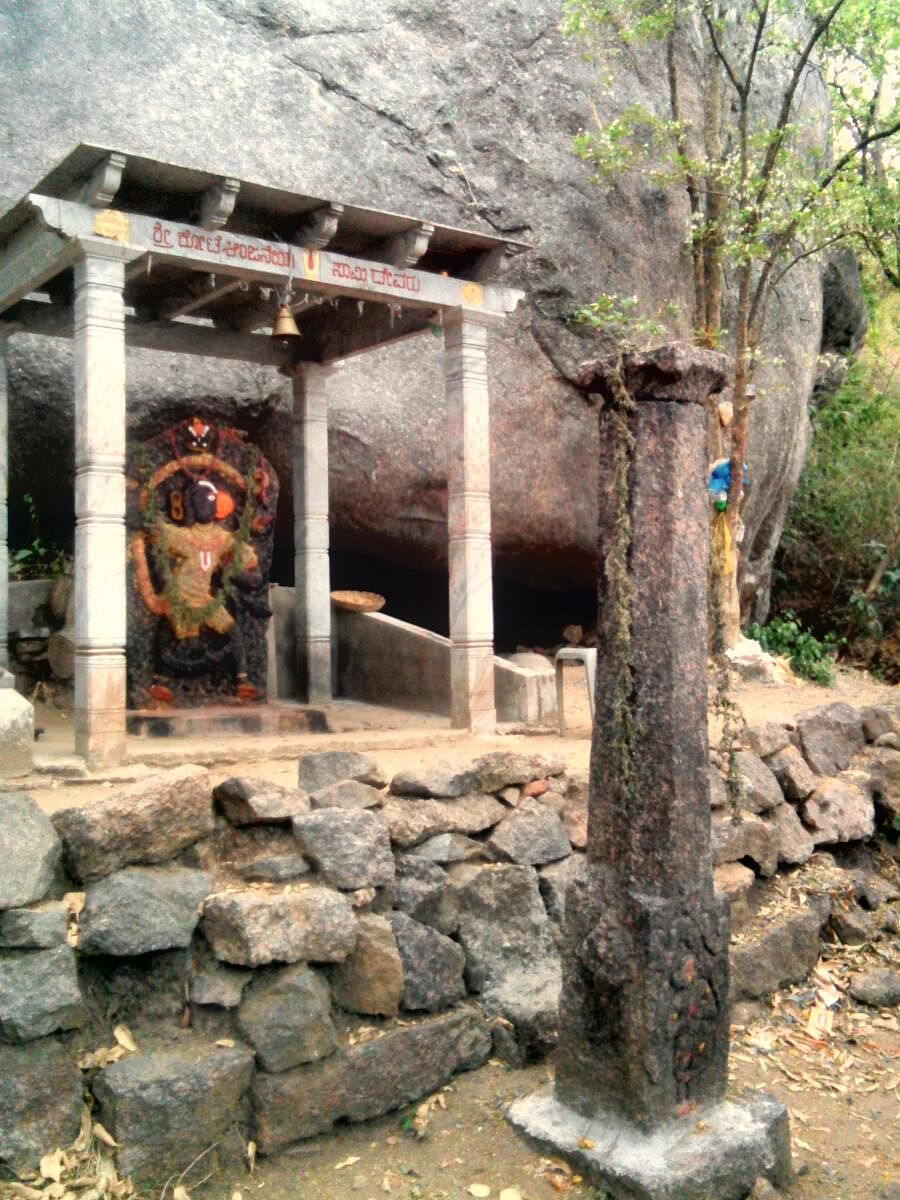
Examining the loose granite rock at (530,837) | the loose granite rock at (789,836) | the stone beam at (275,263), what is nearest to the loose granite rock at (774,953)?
the loose granite rock at (789,836)

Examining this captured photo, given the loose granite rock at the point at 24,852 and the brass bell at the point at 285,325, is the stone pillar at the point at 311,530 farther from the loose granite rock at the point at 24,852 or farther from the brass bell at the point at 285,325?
the loose granite rock at the point at 24,852

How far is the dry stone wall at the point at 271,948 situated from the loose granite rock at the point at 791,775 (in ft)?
5.64

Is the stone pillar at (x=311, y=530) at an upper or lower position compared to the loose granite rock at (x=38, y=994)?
upper

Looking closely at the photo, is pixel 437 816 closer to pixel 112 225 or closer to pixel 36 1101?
pixel 36 1101

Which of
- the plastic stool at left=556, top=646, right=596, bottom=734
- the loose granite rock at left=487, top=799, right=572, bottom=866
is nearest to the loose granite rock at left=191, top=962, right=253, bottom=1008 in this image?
the loose granite rock at left=487, top=799, right=572, bottom=866

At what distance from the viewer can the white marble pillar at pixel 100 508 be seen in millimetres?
5805

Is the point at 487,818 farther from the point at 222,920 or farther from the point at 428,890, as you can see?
the point at 222,920

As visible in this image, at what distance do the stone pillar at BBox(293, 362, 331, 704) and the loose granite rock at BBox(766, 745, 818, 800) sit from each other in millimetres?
3161

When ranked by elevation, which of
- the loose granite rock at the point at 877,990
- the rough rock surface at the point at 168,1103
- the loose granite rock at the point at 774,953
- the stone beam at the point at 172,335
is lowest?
the loose granite rock at the point at 877,990

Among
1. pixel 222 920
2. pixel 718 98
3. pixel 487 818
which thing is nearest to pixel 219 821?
pixel 222 920

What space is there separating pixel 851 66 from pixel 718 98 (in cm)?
396

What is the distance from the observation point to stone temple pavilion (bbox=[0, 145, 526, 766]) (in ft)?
19.2

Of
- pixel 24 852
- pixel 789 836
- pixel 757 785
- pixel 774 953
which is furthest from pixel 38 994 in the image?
pixel 789 836

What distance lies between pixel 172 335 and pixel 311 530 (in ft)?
5.49
